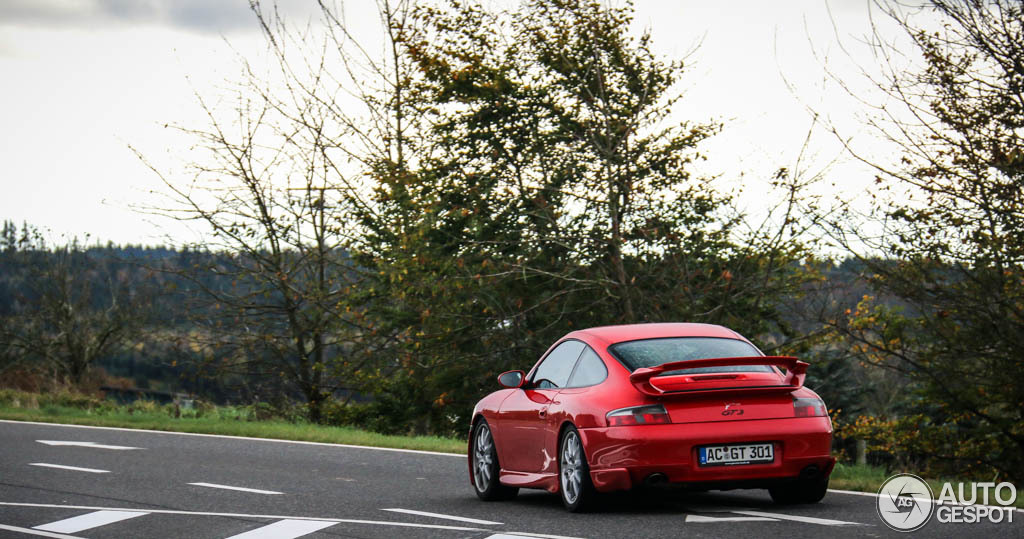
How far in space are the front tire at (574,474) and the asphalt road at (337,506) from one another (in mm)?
109

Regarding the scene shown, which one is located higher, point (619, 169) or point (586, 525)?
point (619, 169)

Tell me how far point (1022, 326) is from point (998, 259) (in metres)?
1.04

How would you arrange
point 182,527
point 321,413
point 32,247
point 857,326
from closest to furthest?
point 182,527
point 857,326
point 321,413
point 32,247

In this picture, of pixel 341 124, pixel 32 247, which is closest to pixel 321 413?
pixel 341 124

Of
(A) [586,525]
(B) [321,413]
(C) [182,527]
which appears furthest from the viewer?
(B) [321,413]

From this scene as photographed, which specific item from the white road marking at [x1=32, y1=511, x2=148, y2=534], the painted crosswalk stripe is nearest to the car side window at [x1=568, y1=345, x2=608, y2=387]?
the painted crosswalk stripe

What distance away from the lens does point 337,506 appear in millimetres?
9305

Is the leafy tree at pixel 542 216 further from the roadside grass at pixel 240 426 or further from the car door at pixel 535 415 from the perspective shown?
the car door at pixel 535 415

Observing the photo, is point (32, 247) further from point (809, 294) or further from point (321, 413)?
point (809, 294)

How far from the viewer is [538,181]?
24.8 meters

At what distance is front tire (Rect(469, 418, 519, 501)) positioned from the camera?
32.1ft

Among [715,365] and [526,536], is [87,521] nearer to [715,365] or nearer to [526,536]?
[526,536]

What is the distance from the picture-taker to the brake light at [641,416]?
25.4 ft

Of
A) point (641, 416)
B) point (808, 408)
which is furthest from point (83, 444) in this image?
point (808, 408)
